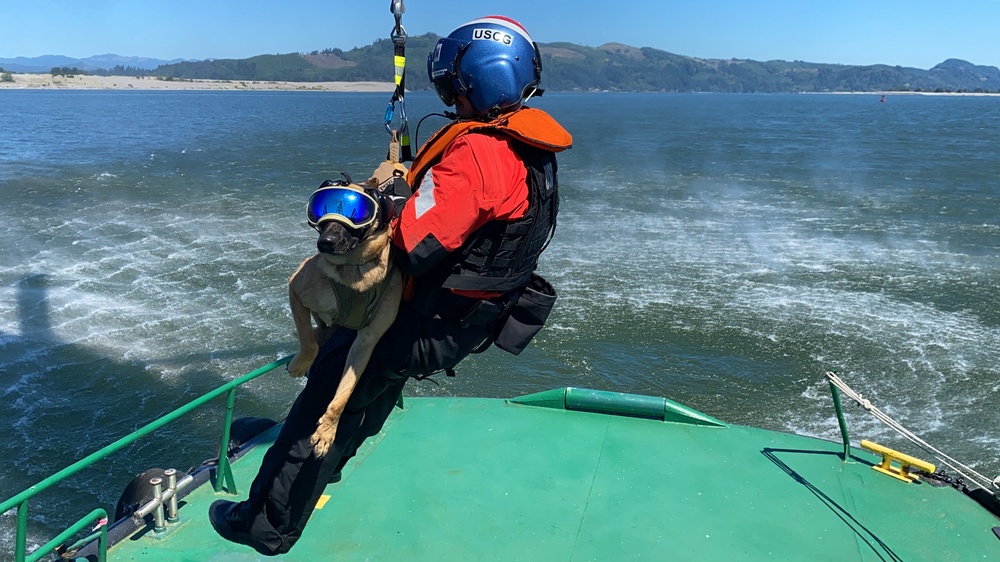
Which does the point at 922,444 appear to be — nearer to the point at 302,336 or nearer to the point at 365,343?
the point at 365,343

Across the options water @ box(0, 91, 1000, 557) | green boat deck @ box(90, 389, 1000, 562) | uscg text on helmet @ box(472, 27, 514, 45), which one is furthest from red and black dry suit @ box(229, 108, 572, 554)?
water @ box(0, 91, 1000, 557)

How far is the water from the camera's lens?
11.3 meters

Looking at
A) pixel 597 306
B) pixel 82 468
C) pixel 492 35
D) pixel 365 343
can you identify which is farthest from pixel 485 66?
pixel 597 306

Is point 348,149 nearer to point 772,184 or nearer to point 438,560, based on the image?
point 772,184

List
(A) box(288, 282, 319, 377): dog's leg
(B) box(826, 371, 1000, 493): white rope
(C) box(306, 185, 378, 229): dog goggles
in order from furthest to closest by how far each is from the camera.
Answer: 1. (B) box(826, 371, 1000, 493): white rope
2. (A) box(288, 282, 319, 377): dog's leg
3. (C) box(306, 185, 378, 229): dog goggles

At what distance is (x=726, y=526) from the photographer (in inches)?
188

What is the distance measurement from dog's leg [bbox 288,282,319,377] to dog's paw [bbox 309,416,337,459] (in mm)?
326

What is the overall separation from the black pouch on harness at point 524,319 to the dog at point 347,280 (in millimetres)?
554

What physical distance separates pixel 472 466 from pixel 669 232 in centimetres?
1733

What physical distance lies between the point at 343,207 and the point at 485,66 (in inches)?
34.6

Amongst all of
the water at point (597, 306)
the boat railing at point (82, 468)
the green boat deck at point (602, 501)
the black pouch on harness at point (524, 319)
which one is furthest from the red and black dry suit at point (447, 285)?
the water at point (597, 306)

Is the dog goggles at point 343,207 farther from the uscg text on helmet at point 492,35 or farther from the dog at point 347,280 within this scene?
the uscg text on helmet at point 492,35

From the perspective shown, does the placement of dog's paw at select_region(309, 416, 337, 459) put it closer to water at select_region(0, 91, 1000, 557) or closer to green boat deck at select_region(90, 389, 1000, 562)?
green boat deck at select_region(90, 389, 1000, 562)

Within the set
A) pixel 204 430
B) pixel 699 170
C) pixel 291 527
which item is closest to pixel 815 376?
pixel 204 430
